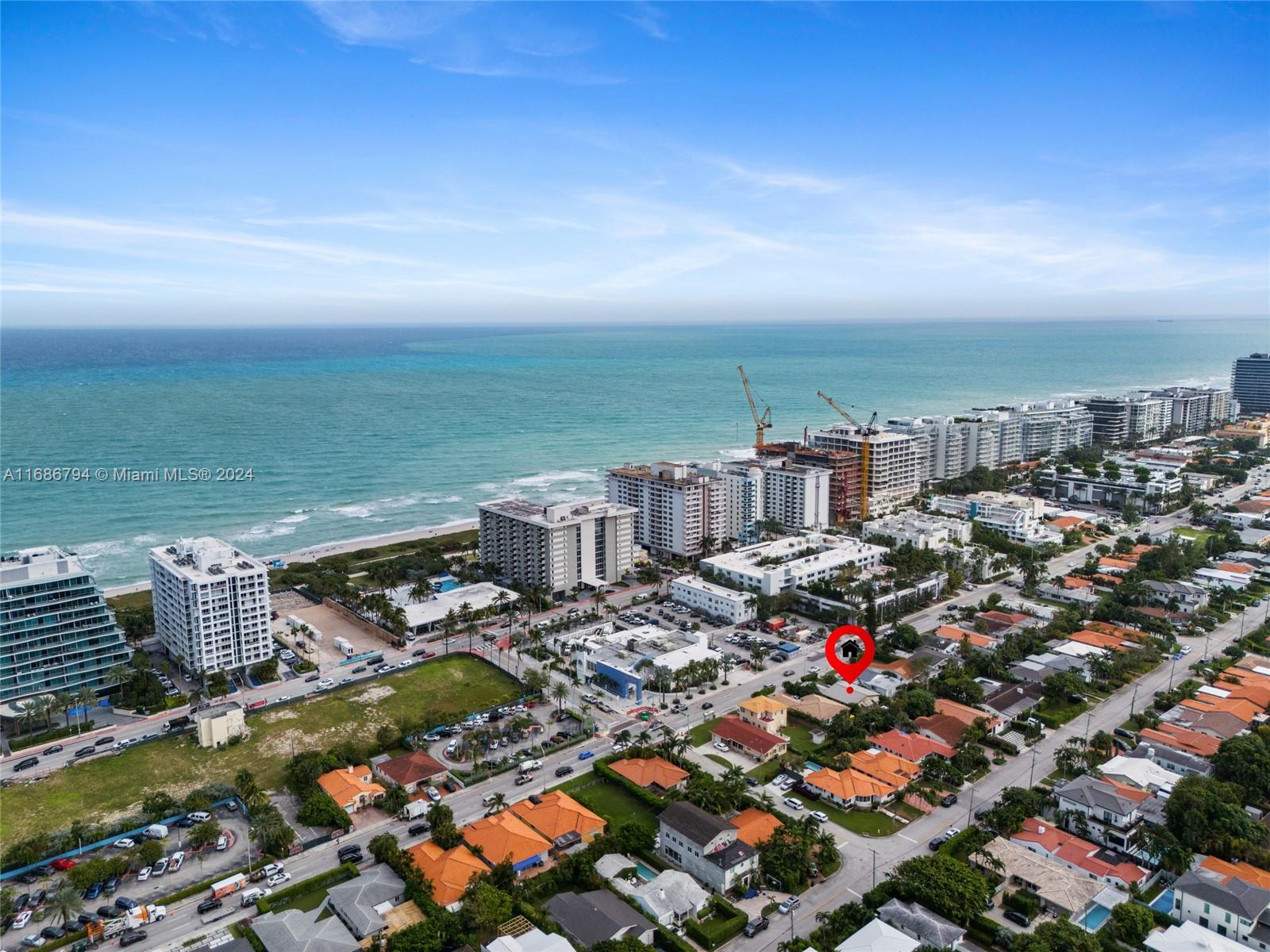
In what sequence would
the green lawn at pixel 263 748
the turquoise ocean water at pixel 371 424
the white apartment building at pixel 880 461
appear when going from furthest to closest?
the white apartment building at pixel 880 461
the turquoise ocean water at pixel 371 424
the green lawn at pixel 263 748

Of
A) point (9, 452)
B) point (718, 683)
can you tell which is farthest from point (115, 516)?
point (718, 683)

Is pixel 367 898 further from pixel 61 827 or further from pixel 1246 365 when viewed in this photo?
pixel 1246 365

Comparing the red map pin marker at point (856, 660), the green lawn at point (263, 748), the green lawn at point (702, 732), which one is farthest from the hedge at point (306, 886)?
the red map pin marker at point (856, 660)

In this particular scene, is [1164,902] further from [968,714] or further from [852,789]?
[968,714]

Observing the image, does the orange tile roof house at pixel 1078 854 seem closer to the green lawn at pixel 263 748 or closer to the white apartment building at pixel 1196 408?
the green lawn at pixel 263 748

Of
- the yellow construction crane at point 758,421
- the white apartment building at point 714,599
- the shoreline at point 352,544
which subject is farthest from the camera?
the yellow construction crane at point 758,421

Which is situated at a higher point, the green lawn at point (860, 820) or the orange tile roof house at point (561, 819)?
the orange tile roof house at point (561, 819)

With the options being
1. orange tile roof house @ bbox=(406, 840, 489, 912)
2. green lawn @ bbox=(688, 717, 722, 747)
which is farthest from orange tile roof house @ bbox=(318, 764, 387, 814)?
green lawn @ bbox=(688, 717, 722, 747)

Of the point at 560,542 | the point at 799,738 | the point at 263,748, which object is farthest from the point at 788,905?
the point at 560,542
